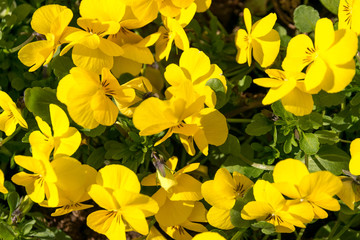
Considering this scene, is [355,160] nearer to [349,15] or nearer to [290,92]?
[290,92]

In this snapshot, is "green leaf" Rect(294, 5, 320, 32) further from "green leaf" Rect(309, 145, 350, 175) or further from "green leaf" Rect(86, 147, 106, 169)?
"green leaf" Rect(86, 147, 106, 169)

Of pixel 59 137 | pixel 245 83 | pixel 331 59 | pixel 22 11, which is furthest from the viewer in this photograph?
pixel 22 11

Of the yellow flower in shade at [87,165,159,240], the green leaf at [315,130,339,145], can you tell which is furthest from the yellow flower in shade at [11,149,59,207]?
the green leaf at [315,130,339,145]

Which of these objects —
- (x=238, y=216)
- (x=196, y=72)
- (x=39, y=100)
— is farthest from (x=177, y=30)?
(x=238, y=216)

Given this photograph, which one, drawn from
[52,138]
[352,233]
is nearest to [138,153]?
[52,138]

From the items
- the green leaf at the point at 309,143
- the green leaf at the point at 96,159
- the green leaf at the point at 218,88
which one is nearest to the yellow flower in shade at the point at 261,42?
the green leaf at the point at 218,88

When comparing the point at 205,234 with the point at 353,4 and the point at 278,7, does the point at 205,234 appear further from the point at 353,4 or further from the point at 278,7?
the point at 278,7
